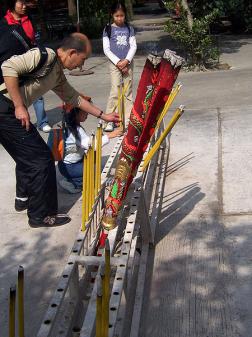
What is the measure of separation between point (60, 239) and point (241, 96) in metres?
5.09

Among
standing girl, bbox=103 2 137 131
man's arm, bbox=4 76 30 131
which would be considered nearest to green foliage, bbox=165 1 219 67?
standing girl, bbox=103 2 137 131

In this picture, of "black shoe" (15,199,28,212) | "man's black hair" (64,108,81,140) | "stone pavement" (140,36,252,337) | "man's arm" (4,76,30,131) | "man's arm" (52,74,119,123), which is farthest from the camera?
"man's black hair" (64,108,81,140)

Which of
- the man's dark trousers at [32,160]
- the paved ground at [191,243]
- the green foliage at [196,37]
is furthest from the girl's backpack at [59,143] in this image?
the green foliage at [196,37]

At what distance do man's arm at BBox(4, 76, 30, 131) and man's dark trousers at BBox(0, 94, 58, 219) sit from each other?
16 centimetres

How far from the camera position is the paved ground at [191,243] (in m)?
3.30

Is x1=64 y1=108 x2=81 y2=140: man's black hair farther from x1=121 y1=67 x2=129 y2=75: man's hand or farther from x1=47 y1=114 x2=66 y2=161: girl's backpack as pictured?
x1=121 y1=67 x2=129 y2=75: man's hand

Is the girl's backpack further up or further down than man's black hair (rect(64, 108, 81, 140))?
further down

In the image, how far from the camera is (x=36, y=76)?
4207 mm

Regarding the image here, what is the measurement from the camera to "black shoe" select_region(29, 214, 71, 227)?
4559 mm

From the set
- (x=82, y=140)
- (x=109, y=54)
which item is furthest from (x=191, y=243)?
(x=109, y=54)

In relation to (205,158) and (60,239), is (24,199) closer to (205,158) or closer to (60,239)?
(60,239)

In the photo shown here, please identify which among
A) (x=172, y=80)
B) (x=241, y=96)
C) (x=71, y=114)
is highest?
(x=172, y=80)

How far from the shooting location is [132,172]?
145 inches

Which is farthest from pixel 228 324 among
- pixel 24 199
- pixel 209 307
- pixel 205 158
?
pixel 205 158
